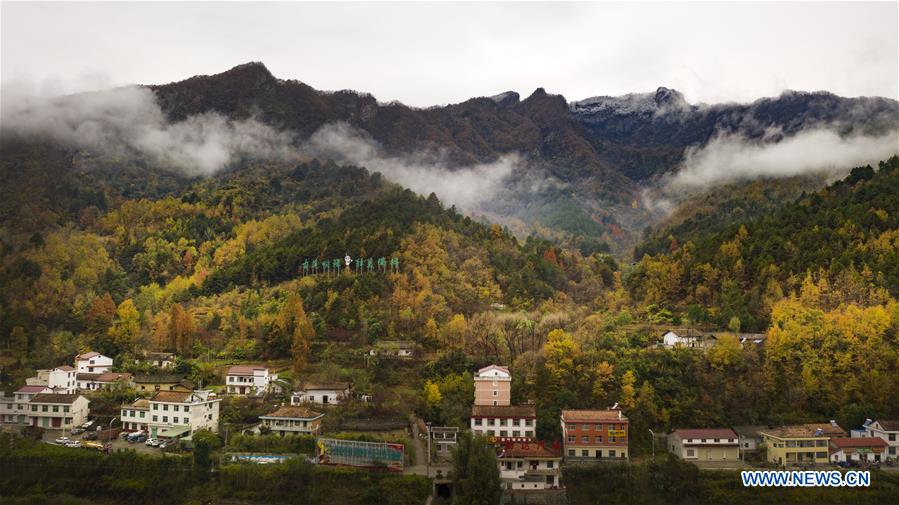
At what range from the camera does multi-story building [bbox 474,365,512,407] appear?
113 ft

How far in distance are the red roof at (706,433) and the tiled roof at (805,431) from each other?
4.89 feet

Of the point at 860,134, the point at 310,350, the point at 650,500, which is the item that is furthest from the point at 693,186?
the point at 650,500

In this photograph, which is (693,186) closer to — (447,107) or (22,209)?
(447,107)

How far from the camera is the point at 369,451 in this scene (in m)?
29.4

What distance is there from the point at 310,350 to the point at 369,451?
1335 cm

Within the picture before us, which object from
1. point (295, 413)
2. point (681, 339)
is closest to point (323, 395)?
point (295, 413)

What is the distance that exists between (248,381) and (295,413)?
234 inches

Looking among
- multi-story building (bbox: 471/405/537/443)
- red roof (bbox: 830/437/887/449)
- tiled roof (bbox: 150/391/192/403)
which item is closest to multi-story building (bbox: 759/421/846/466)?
red roof (bbox: 830/437/887/449)

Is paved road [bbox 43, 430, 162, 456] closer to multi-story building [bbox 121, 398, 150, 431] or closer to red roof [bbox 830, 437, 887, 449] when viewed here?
multi-story building [bbox 121, 398, 150, 431]

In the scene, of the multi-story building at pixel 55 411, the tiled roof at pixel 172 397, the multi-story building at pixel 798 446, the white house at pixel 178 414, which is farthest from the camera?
the multi-story building at pixel 55 411

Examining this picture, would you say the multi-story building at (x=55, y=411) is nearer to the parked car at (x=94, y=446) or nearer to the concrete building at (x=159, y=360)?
the parked car at (x=94, y=446)

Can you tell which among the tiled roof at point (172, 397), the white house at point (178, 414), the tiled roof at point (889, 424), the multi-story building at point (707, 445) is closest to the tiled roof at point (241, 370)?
the white house at point (178, 414)

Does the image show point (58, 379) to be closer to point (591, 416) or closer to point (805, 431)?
point (591, 416)

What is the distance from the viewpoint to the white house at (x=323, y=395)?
117 feet
